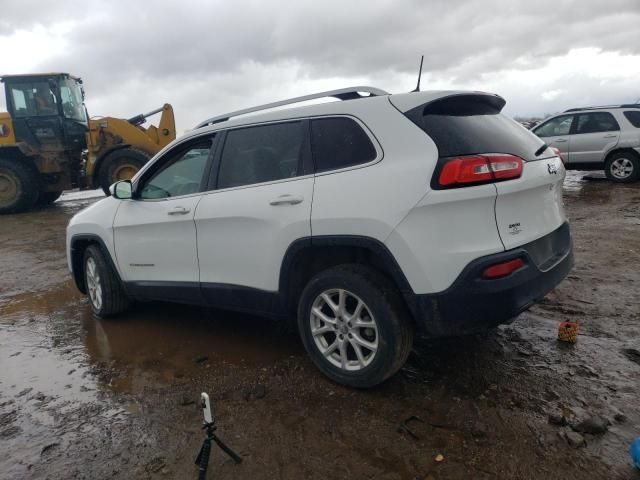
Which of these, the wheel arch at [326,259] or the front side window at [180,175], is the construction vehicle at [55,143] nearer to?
the front side window at [180,175]

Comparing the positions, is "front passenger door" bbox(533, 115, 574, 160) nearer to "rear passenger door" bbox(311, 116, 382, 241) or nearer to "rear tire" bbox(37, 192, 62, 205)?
"rear passenger door" bbox(311, 116, 382, 241)

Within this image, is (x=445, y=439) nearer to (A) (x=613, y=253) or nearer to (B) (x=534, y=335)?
(B) (x=534, y=335)

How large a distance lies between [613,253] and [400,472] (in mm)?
4485

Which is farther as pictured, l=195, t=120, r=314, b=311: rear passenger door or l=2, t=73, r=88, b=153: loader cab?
l=2, t=73, r=88, b=153: loader cab

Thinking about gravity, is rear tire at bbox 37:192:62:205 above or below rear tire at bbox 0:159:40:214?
below

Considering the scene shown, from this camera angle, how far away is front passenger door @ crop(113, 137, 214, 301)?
12.2 feet

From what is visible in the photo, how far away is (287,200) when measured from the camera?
3.05m

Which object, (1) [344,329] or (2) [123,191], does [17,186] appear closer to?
(2) [123,191]

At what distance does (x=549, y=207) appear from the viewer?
9.71ft

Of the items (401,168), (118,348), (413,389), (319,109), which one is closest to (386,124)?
(401,168)

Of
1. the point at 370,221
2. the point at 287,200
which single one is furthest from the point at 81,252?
the point at 370,221

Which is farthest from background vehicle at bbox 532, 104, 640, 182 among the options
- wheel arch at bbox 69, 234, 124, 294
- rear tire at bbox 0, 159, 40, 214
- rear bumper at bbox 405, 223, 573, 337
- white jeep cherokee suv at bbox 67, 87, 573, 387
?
rear tire at bbox 0, 159, 40, 214

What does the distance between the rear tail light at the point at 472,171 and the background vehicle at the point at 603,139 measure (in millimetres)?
9568

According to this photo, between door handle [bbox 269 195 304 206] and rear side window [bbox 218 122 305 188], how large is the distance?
0.17 metres
